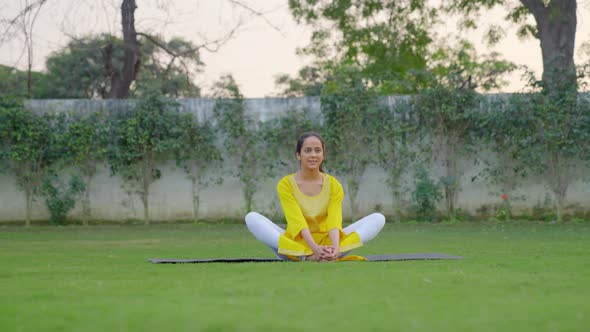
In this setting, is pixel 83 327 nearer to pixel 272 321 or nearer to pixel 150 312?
pixel 150 312

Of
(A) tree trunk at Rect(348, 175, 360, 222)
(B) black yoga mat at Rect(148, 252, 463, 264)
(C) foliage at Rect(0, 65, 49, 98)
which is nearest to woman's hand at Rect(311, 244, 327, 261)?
(B) black yoga mat at Rect(148, 252, 463, 264)

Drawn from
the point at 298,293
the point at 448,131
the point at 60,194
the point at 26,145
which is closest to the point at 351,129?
the point at 448,131

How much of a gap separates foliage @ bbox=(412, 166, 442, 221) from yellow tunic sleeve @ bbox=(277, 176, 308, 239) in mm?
8560

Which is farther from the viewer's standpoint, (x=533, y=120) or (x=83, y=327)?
(x=533, y=120)

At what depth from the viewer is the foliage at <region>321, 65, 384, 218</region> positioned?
15727 millimetres

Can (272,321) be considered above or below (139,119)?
below

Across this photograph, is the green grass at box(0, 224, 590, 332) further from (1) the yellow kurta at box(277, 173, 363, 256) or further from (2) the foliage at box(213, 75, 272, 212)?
(2) the foliage at box(213, 75, 272, 212)

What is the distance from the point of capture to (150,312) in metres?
3.85

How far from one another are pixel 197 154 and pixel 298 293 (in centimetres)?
1147

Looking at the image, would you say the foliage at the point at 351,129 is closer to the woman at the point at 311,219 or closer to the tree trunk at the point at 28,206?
the tree trunk at the point at 28,206

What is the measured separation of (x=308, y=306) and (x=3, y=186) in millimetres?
13179

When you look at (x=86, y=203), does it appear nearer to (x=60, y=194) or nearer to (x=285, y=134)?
(x=60, y=194)

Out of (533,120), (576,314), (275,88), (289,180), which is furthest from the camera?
(275,88)

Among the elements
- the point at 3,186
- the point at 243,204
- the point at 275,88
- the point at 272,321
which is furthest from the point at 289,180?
the point at 275,88
